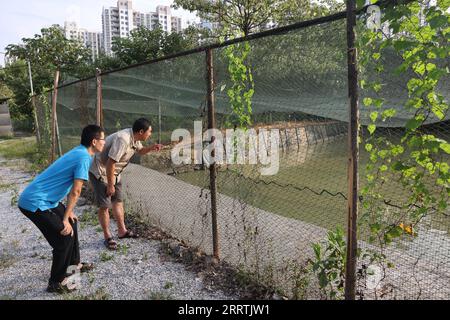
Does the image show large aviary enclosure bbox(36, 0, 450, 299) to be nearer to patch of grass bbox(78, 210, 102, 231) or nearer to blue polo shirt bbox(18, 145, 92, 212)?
patch of grass bbox(78, 210, 102, 231)

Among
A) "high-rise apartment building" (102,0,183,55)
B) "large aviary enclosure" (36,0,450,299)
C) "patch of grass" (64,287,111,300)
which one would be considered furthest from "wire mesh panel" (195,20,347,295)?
"high-rise apartment building" (102,0,183,55)

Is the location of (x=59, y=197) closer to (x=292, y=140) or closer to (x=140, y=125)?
(x=140, y=125)

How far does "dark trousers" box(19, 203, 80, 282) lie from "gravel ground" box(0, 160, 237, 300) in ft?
0.77

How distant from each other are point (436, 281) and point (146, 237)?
320 centimetres

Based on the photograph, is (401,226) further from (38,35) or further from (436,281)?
(38,35)

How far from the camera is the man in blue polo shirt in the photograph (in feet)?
11.0

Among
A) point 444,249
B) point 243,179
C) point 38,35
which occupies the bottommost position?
point 444,249

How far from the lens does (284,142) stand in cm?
402

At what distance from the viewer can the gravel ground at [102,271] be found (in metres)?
3.44

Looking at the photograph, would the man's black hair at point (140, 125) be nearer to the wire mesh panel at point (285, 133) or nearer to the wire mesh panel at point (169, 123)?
the wire mesh panel at point (169, 123)

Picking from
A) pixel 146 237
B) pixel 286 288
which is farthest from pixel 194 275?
pixel 146 237

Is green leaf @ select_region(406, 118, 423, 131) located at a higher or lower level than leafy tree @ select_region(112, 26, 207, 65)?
lower

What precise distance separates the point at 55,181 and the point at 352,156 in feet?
8.20

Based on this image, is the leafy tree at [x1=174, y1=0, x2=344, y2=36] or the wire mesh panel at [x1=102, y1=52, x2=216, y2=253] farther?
the leafy tree at [x1=174, y1=0, x2=344, y2=36]
